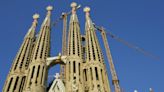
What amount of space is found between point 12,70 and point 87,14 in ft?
63.2

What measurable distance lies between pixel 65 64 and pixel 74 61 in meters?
2.44

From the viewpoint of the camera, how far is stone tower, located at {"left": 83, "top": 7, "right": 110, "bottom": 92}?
43.3 m

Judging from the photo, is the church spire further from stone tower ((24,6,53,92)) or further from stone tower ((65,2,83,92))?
stone tower ((65,2,83,92))

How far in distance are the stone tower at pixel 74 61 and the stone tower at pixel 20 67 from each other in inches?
277

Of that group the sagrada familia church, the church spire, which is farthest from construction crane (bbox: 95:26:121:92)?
the church spire

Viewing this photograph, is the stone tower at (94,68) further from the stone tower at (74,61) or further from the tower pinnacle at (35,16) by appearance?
the tower pinnacle at (35,16)

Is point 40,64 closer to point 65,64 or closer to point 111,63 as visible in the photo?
point 65,64

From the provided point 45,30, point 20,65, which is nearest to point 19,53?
point 20,65

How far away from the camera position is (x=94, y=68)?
45.4 meters

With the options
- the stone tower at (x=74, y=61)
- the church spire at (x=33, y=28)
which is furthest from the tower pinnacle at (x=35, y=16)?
the stone tower at (x=74, y=61)

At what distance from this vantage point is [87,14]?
193ft

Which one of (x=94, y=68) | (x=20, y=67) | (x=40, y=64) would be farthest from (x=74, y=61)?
(x=20, y=67)

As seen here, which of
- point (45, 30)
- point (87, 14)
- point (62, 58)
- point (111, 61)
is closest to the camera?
point (62, 58)

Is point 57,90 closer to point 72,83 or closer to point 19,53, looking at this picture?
point 72,83
